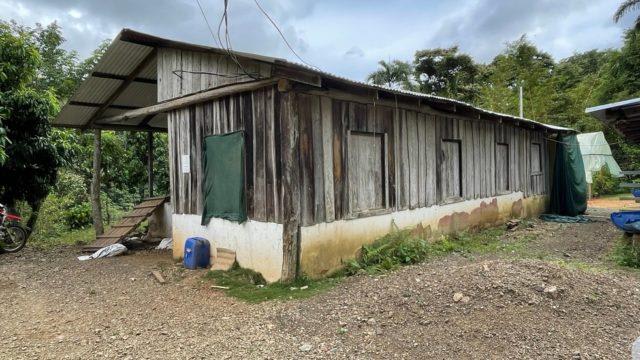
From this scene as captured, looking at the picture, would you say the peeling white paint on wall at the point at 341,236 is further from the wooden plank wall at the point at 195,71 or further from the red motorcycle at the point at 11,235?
the red motorcycle at the point at 11,235

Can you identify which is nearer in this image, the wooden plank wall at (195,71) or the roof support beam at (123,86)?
the wooden plank wall at (195,71)

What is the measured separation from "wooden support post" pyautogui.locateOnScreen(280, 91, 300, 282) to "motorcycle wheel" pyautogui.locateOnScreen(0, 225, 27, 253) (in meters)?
6.27

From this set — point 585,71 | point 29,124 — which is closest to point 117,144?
point 29,124

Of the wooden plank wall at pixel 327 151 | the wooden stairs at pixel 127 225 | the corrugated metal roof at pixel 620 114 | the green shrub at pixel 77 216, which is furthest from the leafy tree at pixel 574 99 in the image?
Result: the green shrub at pixel 77 216

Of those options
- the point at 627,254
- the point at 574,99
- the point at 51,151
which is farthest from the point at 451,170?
the point at 574,99

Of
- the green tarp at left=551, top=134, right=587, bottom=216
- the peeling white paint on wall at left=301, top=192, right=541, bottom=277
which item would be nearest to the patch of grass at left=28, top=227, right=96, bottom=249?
the peeling white paint on wall at left=301, top=192, right=541, bottom=277

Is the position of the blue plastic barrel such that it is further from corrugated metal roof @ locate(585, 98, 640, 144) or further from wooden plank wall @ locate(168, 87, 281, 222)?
corrugated metal roof @ locate(585, 98, 640, 144)

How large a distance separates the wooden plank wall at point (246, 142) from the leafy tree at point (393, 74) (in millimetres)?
20175

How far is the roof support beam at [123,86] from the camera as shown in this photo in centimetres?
782

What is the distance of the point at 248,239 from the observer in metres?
5.95

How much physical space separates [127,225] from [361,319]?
6.32 m

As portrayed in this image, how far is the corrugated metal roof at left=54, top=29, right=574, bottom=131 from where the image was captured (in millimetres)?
5641

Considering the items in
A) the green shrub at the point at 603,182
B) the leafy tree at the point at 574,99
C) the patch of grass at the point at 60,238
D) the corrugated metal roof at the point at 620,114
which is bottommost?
the patch of grass at the point at 60,238

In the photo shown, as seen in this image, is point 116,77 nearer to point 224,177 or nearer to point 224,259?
point 224,177
